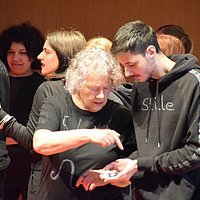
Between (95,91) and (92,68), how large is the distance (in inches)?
3.3

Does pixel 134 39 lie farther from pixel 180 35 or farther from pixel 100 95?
pixel 180 35

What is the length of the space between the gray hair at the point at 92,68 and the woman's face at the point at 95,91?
0.05 feet

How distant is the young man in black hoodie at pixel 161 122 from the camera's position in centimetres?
174

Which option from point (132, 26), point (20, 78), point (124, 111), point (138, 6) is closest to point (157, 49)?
point (132, 26)

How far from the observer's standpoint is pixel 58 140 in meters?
1.70

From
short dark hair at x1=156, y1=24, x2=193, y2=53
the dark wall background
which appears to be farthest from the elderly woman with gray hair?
the dark wall background

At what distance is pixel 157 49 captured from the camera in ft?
6.07

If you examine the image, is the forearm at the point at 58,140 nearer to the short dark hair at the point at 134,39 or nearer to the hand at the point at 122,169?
the hand at the point at 122,169

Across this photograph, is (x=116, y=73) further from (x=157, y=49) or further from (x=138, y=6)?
(x=138, y=6)

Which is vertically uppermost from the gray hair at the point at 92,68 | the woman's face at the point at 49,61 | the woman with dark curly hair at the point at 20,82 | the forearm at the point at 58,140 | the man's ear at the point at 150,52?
the man's ear at the point at 150,52

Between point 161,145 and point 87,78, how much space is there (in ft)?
1.15

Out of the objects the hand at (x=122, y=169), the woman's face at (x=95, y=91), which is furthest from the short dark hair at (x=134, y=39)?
the hand at (x=122, y=169)

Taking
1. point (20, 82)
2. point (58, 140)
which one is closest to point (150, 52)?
point (58, 140)

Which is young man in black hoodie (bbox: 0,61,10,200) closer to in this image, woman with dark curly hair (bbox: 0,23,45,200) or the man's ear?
woman with dark curly hair (bbox: 0,23,45,200)
